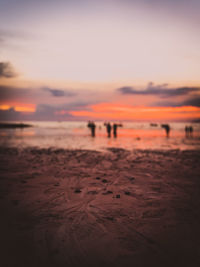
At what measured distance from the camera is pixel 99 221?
3.94 meters

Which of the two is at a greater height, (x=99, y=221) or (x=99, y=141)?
(x=99, y=141)

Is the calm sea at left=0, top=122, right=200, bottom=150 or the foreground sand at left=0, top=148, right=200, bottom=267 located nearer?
the foreground sand at left=0, top=148, right=200, bottom=267

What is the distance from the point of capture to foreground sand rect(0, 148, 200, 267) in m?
2.87

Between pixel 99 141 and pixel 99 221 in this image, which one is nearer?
pixel 99 221

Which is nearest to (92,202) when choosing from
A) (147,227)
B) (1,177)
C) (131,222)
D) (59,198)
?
(59,198)

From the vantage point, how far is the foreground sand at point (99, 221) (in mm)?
2865

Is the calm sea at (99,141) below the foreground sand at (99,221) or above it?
above

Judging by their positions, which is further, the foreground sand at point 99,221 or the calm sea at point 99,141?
the calm sea at point 99,141

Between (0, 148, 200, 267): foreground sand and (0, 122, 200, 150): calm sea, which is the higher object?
(0, 122, 200, 150): calm sea

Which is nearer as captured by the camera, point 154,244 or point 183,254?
point 183,254

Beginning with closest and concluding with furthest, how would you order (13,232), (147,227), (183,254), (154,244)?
(183,254), (154,244), (13,232), (147,227)

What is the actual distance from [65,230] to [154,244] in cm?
184

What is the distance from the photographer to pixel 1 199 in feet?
16.3

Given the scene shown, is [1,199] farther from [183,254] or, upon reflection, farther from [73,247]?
[183,254]
